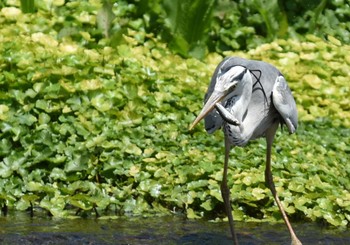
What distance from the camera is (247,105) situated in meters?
5.86

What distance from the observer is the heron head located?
5387 millimetres

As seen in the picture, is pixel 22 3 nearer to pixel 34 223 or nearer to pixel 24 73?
pixel 24 73

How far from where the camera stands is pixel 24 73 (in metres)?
7.77

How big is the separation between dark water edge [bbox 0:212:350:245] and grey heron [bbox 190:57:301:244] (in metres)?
0.23

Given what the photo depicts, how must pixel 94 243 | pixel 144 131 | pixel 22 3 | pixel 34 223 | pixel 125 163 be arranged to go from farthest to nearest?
pixel 22 3 < pixel 144 131 < pixel 125 163 < pixel 34 223 < pixel 94 243

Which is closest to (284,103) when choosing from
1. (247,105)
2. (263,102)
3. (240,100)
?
(263,102)

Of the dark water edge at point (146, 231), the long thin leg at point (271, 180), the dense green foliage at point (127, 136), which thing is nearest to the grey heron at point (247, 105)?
the long thin leg at point (271, 180)

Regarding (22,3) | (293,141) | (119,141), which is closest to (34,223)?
(119,141)

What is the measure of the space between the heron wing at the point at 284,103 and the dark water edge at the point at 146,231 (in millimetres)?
815

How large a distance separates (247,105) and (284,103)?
0.49 m

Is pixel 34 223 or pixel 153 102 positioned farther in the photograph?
pixel 153 102

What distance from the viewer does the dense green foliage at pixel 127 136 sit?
6898 mm

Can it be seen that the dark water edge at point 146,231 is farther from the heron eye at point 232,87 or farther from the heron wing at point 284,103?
the heron eye at point 232,87

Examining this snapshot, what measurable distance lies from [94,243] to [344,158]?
262 centimetres
